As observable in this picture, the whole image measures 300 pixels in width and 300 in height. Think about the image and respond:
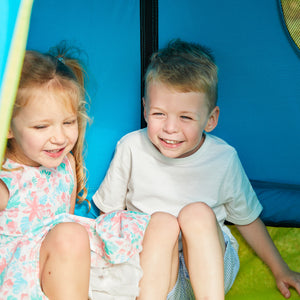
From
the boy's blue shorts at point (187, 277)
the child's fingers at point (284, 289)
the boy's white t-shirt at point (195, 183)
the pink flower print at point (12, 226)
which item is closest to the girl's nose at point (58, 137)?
the pink flower print at point (12, 226)

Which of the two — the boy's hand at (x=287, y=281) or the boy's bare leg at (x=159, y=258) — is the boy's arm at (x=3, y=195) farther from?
the boy's hand at (x=287, y=281)

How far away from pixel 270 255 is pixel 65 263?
2.19 ft

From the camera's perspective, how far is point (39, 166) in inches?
51.2

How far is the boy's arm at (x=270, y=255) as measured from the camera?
Answer: 1355 mm

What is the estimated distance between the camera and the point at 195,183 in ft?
4.75

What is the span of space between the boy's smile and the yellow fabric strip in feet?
2.12

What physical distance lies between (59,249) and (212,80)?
26.3 inches

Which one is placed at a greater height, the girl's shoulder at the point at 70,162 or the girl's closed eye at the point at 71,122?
the girl's closed eye at the point at 71,122

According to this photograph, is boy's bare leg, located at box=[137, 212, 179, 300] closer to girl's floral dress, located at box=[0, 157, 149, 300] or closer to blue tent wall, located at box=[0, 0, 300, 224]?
girl's floral dress, located at box=[0, 157, 149, 300]

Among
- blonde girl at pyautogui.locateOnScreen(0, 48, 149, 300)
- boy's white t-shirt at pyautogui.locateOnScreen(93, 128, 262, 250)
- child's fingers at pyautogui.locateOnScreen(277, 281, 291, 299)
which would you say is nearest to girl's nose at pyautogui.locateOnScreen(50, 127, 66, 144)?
blonde girl at pyautogui.locateOnScreen(0, 48, 149, 300)

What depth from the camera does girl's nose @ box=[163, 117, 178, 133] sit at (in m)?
1.35

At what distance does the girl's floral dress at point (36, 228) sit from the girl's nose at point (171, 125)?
0.84 feet

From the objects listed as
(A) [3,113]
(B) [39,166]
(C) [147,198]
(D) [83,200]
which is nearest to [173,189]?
(C) [147,198]

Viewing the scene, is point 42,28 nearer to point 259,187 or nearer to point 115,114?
point 115,114
